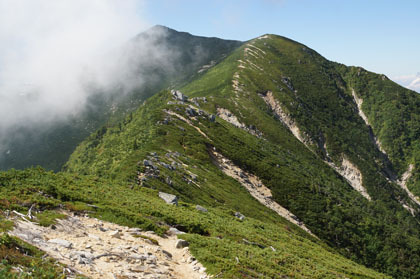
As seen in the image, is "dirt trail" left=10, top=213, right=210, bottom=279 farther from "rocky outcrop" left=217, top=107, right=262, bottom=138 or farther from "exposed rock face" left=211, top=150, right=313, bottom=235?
"rocky outcrop" left=217, top=107, right=262, bottom=138

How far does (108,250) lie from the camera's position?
16312 millimetres

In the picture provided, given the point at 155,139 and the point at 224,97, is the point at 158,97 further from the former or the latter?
the point at 155,139

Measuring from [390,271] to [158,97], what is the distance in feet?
318

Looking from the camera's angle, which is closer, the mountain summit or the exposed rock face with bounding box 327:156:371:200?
the mountain summit

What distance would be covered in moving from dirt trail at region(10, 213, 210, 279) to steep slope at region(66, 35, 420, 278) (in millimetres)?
23600

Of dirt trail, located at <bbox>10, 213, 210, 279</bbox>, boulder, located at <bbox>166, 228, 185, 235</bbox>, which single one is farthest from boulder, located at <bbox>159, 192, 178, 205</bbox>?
dirt trail, located at <bbox>10, 213, 210, 279</bbox>

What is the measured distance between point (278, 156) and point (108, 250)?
95.3 meters

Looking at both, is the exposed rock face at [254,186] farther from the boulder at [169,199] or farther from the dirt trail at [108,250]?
the dirt trail at [108,250]

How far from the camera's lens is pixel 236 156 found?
82062 mm

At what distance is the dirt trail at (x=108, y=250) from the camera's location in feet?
46.2

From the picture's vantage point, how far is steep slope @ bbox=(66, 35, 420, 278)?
58.5m

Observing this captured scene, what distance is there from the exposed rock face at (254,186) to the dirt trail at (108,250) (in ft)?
178

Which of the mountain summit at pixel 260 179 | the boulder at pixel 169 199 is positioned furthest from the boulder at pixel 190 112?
the boulder at pixel 169 199

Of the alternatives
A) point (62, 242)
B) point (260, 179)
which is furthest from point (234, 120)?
point (62, 242)
